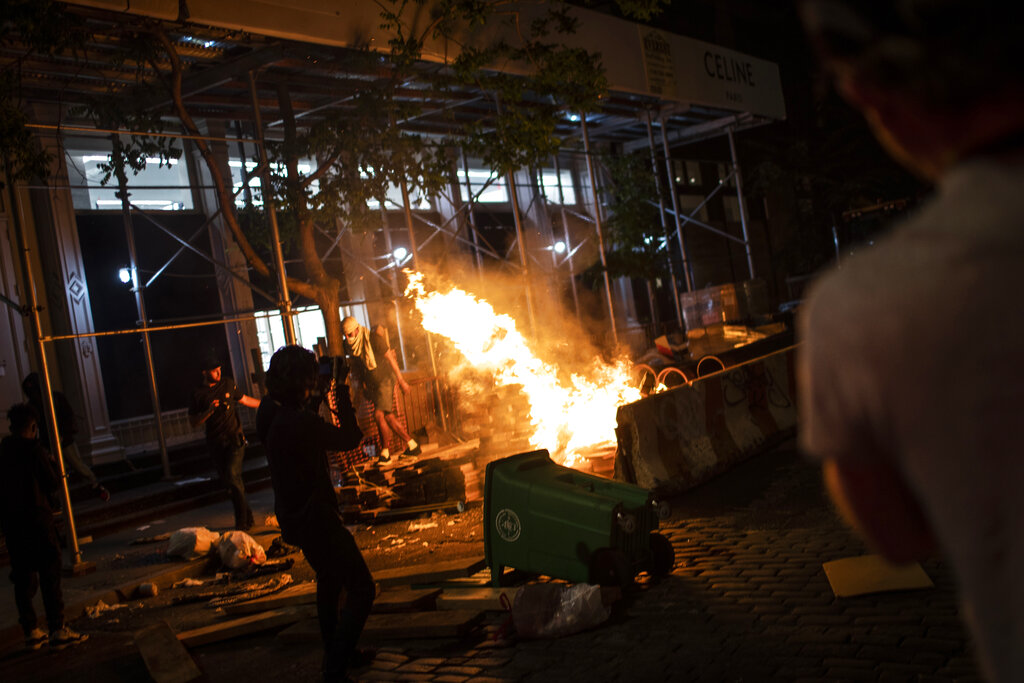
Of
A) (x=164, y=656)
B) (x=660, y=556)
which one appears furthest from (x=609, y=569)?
(x=164, y=656)

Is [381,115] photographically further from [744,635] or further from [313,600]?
[744,635]

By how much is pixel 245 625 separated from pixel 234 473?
13.1 feet

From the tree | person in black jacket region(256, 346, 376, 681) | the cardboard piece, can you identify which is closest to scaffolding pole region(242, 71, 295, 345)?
the tree

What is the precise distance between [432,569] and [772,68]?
67.1 ft

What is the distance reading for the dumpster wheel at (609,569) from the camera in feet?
20.6

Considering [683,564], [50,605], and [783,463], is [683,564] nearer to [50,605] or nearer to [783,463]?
[783,463]

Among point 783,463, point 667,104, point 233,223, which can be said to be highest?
point 667,104

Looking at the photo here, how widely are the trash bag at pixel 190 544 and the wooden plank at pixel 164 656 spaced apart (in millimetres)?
2732

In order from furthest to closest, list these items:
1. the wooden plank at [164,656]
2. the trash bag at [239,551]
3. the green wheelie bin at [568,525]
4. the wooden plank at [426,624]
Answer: the trash bag at [239,551] < the green wheelie bin at [568,525] < the wooden plank at [426,624] < the wooden plank at [164,656]

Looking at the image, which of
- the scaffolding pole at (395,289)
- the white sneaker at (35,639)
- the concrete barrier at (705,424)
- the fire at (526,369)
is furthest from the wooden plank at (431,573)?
the scaffolding pole at (395,289)

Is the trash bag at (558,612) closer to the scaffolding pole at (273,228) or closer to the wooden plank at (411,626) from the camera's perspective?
the wooden plank at (411,626)

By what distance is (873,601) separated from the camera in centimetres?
560

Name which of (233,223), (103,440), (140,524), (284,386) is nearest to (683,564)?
(284,386)

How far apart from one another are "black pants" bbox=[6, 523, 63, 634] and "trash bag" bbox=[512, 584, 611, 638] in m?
4.30
